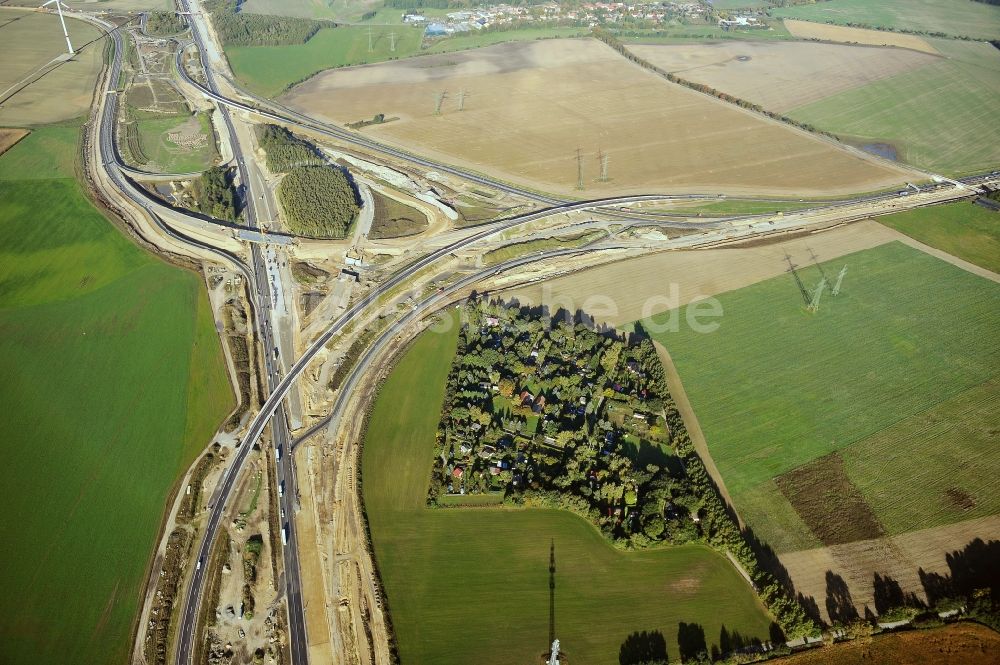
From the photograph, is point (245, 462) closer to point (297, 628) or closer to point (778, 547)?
point (297, 628)

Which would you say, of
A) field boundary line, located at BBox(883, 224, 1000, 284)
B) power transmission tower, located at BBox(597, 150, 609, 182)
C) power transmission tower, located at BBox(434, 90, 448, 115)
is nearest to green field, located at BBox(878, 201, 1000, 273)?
field boundary line, located at BBox(883, 224, 1000, 284)

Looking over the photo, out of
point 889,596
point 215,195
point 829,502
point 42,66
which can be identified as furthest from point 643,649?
point 42,66

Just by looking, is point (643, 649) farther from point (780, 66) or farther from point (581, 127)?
point (780, 66)

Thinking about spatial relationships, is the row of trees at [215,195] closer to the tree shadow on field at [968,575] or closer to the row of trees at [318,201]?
the row of trees at [318,201]

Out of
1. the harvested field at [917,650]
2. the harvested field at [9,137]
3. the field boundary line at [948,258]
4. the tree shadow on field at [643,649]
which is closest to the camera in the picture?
the harvested field at [917,650]

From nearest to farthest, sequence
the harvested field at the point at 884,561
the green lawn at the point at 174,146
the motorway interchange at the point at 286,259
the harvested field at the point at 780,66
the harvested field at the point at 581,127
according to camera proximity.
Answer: the harvested field at the point at 884,561 < the motorway interchange at the point at 286,259 < the green lawn at the point at 174,146 < the harvested field at the point at 581,127 < the harvested field at the point at 780,66

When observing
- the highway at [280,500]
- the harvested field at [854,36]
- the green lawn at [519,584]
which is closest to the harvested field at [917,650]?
the green lawn at [519,584]
